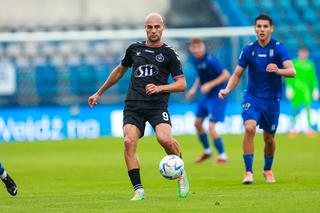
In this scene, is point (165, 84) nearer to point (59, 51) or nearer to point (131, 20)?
point (59, 51)

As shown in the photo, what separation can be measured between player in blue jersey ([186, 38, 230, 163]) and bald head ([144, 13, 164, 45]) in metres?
7.84

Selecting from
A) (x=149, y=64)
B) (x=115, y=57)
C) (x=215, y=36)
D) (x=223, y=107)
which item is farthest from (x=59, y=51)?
(x=149, y=64)

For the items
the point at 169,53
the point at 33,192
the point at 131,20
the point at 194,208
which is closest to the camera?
the point at 194,208

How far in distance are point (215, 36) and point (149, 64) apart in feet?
65.0

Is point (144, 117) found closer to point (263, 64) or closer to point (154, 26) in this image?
point (154, 26)

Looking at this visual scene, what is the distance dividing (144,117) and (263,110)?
2.90 m

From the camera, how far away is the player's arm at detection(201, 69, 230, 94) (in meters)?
20.3

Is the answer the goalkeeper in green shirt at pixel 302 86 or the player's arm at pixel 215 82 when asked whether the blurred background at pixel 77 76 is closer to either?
the goalkeeper in green shirt at pixel 302 86

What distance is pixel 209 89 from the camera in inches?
808

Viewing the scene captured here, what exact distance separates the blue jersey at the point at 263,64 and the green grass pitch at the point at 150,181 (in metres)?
1.39

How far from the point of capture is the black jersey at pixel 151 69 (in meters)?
12.6

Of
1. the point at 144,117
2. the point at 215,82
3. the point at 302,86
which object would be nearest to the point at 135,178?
the point at 144,117

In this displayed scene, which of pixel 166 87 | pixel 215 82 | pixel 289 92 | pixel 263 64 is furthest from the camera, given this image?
pixel 289 92

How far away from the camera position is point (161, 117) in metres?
12.5
